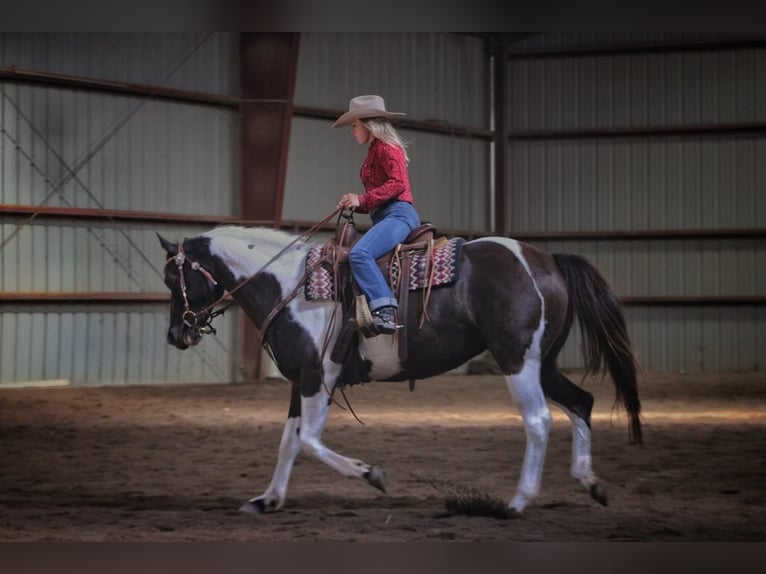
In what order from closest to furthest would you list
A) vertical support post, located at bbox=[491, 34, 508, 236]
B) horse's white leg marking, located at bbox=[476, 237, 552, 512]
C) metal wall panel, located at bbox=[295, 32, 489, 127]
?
horse's white leg marking, located at bbox=[476, 237, 552, 512], metal wall panel, located at bbox=[295, 32, 489, 127], vertical support post, located at bbox=[491, 34, 508, 236]

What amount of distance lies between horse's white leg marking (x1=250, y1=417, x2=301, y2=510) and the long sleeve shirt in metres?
0.99

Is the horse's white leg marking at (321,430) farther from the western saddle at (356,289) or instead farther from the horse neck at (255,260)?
the horse neck at (255,260)

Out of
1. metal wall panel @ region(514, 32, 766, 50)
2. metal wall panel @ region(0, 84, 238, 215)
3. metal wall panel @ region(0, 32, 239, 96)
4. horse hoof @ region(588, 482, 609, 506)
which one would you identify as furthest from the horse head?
metal wall panel @ region(514, 32, 766, 50)

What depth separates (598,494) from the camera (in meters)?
4.16

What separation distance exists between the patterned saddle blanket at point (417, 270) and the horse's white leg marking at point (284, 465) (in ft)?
1.87

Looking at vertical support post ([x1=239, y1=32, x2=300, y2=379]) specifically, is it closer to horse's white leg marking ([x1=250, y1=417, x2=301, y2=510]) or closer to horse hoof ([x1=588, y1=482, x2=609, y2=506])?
horse's white leg marking ([x1=250, y1=417, x2=301, y2=510])

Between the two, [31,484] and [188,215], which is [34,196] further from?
[31,484]

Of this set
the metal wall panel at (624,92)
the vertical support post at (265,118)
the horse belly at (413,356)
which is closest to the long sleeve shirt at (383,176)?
the horse belly at (413,356)

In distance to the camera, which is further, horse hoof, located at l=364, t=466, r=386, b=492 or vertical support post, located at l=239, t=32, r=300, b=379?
vertical support post, located at l=239, t=32, r=300, b=379

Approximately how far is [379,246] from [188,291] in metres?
0.88

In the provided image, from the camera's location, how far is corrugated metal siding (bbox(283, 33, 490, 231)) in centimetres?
678

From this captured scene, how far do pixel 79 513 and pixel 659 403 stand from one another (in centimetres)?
390

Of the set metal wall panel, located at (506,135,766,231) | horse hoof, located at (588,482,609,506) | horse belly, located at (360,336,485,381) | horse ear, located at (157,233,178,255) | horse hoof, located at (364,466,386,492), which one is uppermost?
metal wall panel, located at (506,135,766,231)

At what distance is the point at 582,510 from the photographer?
13.7ft
